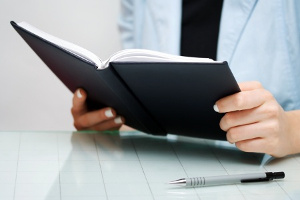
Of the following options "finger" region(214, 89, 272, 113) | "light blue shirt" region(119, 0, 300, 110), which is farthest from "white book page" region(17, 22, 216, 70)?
"light blue shirt" region(119, 0, 300, 110)

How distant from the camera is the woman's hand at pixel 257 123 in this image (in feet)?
3.02

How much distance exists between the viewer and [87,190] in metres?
0.81

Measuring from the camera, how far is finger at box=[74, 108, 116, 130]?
1104 millimetres

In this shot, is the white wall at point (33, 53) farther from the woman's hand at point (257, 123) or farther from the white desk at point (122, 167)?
the woman's hand at point (257, 123)

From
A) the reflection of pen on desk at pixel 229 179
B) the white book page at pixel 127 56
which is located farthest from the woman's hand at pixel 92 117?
the reflection of pen on desk at pixel 229 179

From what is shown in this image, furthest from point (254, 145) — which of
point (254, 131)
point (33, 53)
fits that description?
point (33, 53)

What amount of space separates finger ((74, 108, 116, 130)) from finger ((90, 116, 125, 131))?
0.04 feet

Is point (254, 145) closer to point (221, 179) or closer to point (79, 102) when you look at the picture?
point (221, 179)

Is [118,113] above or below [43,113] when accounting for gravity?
above

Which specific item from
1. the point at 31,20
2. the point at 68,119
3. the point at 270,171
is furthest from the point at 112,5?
the point at 270,171

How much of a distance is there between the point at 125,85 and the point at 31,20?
0.89m

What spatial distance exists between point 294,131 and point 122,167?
36 centimetres

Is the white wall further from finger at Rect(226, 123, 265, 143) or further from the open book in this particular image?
finger at Rect(226, 123, 265, 143)

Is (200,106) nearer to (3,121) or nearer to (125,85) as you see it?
(125,85)
